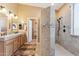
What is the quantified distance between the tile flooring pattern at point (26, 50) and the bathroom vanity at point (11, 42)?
65 mm

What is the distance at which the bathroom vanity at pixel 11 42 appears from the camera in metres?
2.14

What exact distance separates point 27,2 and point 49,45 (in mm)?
831

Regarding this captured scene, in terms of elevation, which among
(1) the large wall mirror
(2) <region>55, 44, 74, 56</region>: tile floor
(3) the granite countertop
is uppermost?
(1) the large wall mirror

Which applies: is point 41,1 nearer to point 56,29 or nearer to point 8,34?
point 56,29

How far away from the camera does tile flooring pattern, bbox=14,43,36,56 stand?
2.15 metres

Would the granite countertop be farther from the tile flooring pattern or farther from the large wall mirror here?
the large wall mirror

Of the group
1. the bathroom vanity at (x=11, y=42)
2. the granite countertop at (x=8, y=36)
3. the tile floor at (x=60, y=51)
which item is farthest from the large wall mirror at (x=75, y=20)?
the granite countertop at (x=8, y=36)

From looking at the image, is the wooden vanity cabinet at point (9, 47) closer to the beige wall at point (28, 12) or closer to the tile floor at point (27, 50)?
the tile floor at point (27, 50)

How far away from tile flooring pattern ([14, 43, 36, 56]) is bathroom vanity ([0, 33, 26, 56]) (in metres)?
0.06

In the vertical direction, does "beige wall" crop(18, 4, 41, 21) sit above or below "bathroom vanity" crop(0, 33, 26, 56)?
above

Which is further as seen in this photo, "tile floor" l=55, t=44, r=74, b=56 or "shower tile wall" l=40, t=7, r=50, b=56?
"shower tile wall" l=40, t=7, r=50, b=56

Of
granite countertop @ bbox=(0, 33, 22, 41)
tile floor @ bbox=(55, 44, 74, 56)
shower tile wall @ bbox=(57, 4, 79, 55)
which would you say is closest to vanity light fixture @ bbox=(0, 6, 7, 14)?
granite countertop @ bbox=(0, 33, 22, 41)

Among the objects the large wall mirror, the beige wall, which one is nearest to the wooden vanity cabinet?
the beige wall

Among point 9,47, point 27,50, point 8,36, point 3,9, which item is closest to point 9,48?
point 9,47
